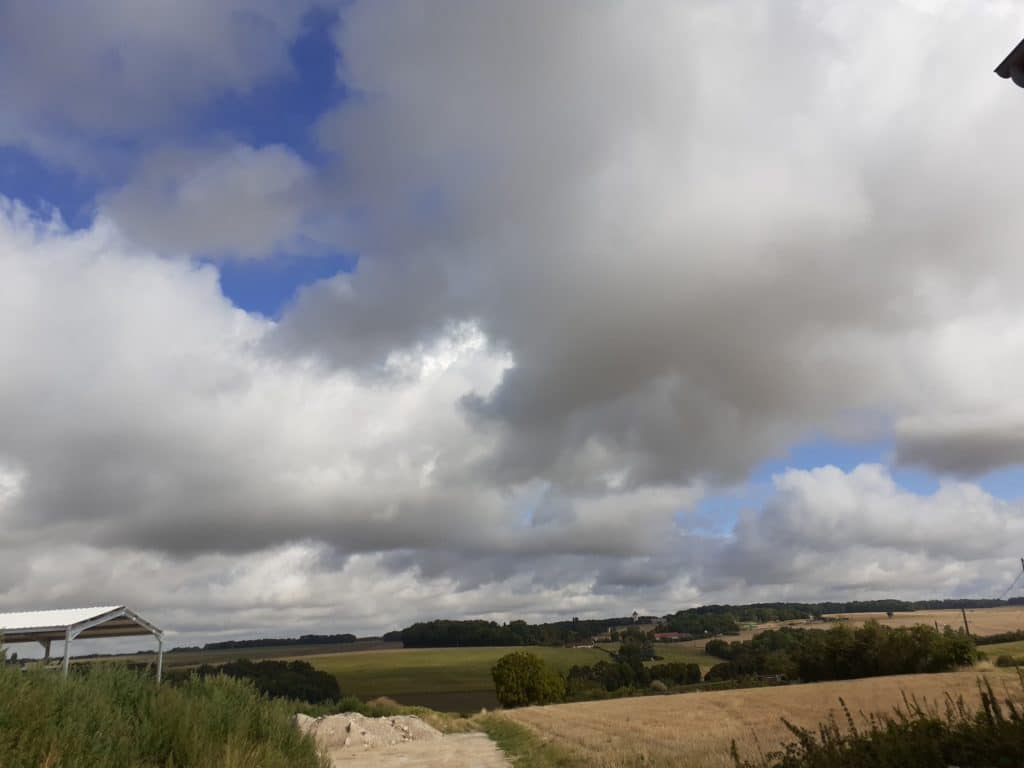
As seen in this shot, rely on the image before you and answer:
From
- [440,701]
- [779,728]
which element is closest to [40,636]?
[779,728]

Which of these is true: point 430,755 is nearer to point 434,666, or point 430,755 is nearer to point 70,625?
point 70,625

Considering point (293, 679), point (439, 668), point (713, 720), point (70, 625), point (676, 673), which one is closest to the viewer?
point (70, 625)

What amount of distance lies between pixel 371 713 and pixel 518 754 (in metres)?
24.1

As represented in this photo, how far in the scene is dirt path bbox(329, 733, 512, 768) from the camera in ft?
82.5

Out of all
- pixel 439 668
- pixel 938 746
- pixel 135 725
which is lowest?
pixel 439 668

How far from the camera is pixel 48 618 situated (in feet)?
80.1

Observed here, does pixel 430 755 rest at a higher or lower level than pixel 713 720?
higher

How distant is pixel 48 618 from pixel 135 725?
54.1 ft

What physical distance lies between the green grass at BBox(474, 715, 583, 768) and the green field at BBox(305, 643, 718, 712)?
28.4 meters

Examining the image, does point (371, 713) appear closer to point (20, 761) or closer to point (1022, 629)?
point (20, 761)

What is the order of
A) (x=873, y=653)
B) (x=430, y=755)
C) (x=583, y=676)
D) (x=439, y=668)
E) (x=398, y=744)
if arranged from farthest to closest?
(x=439, y=668)
(x=583, y=676)
(x=873, y=653)
(x=398, y=744)
(x=430, y=755)

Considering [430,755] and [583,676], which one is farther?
[583,676]

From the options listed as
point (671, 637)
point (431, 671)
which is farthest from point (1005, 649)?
point (671, 637)

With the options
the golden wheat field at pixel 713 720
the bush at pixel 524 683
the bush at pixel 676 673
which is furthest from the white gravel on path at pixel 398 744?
the bush at pixel 676 673
